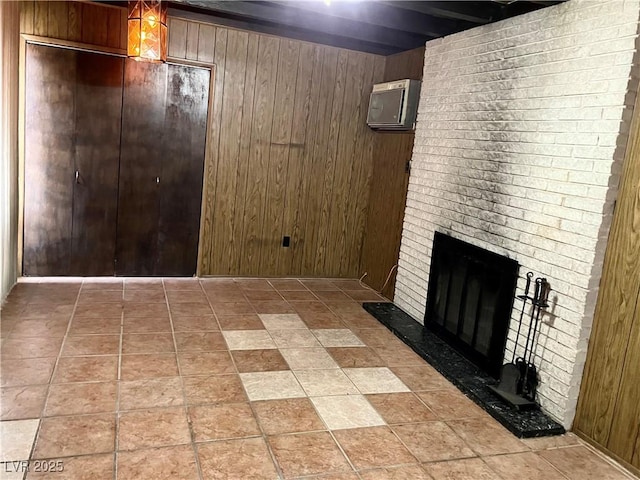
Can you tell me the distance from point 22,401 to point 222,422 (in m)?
0.97

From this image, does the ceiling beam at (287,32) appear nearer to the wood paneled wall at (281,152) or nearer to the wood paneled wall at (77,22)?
the wood paneled wall at (281,152)

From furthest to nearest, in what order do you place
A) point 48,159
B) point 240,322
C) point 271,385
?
point 48,159
point 240,322
point 271,385

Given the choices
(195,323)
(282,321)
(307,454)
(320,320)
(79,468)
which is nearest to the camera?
(79,468)

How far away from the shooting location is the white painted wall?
11.5 feet

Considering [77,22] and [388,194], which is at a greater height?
[77,22]

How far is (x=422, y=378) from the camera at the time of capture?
324cm

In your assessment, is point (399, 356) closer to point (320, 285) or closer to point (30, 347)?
point (320, 285)

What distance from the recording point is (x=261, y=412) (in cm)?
262

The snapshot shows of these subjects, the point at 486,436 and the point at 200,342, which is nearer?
the point at 486,436

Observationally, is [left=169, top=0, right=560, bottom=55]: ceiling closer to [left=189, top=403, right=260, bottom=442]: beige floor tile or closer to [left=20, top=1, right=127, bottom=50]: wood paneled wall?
[left=20, top=1, right=127, bottom=50]: wood paneled wall

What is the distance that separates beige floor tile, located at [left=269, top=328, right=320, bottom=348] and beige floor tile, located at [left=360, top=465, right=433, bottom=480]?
1.37m

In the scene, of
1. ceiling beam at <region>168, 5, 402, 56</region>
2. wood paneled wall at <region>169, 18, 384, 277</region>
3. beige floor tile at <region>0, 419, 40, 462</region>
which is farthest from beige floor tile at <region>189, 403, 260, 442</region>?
ceiling beam at <region>168, 5, 402, 56</region>

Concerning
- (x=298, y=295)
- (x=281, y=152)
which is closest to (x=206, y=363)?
(x=298, y=295)

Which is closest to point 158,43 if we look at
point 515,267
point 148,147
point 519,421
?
point 148,147
